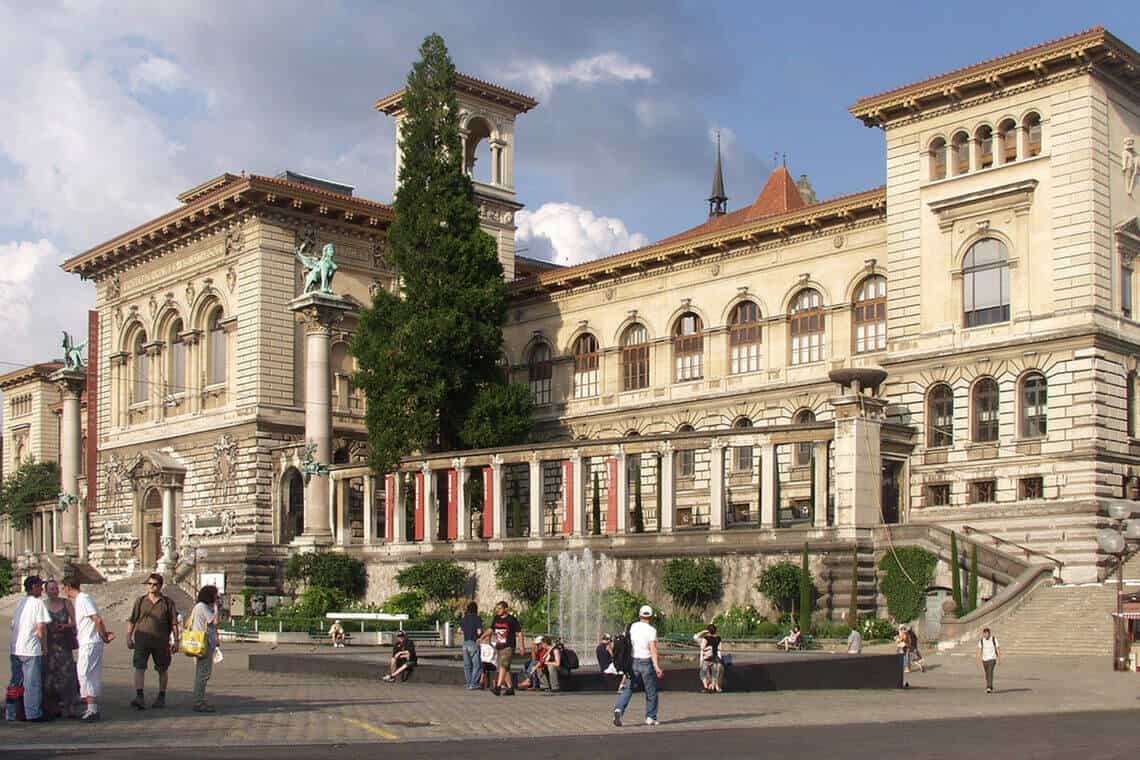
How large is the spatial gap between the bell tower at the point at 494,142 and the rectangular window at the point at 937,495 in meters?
28.6

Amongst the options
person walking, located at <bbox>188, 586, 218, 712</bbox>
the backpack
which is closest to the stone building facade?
the backpack

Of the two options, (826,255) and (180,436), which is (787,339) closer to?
(826,255)

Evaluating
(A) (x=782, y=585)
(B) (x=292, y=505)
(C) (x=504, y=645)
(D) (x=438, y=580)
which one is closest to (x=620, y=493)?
(D) (x=438, y=580)

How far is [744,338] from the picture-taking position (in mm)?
57094

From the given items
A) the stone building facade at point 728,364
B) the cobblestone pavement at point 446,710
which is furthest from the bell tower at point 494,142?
the cobblestone pavement at point 446,710

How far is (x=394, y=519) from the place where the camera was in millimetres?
56906

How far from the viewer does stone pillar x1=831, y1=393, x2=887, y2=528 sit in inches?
1699

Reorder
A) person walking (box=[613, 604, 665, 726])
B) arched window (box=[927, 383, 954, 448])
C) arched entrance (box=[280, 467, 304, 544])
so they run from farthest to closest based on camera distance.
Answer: arched entrance (box=[280, 467, 304, 544])
arched window (box=[927, 383, 954, 448])
person walking (box=[613, 604, 665, 726])

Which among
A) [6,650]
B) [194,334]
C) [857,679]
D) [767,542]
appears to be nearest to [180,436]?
[194,334]

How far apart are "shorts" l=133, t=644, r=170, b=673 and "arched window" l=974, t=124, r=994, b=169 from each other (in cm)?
3427

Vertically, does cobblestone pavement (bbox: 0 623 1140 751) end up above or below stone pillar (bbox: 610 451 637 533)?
below

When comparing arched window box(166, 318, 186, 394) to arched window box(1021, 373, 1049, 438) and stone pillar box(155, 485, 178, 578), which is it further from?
arched window box(1021, 373, 1049, 438)

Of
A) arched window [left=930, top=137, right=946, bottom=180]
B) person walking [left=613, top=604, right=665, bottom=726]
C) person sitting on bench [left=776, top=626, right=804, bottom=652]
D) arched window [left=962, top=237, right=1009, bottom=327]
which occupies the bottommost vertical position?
person sitting on bench [left=776, top=626, right=804, bottom=652]

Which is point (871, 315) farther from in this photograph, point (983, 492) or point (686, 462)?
point (686, 462)
